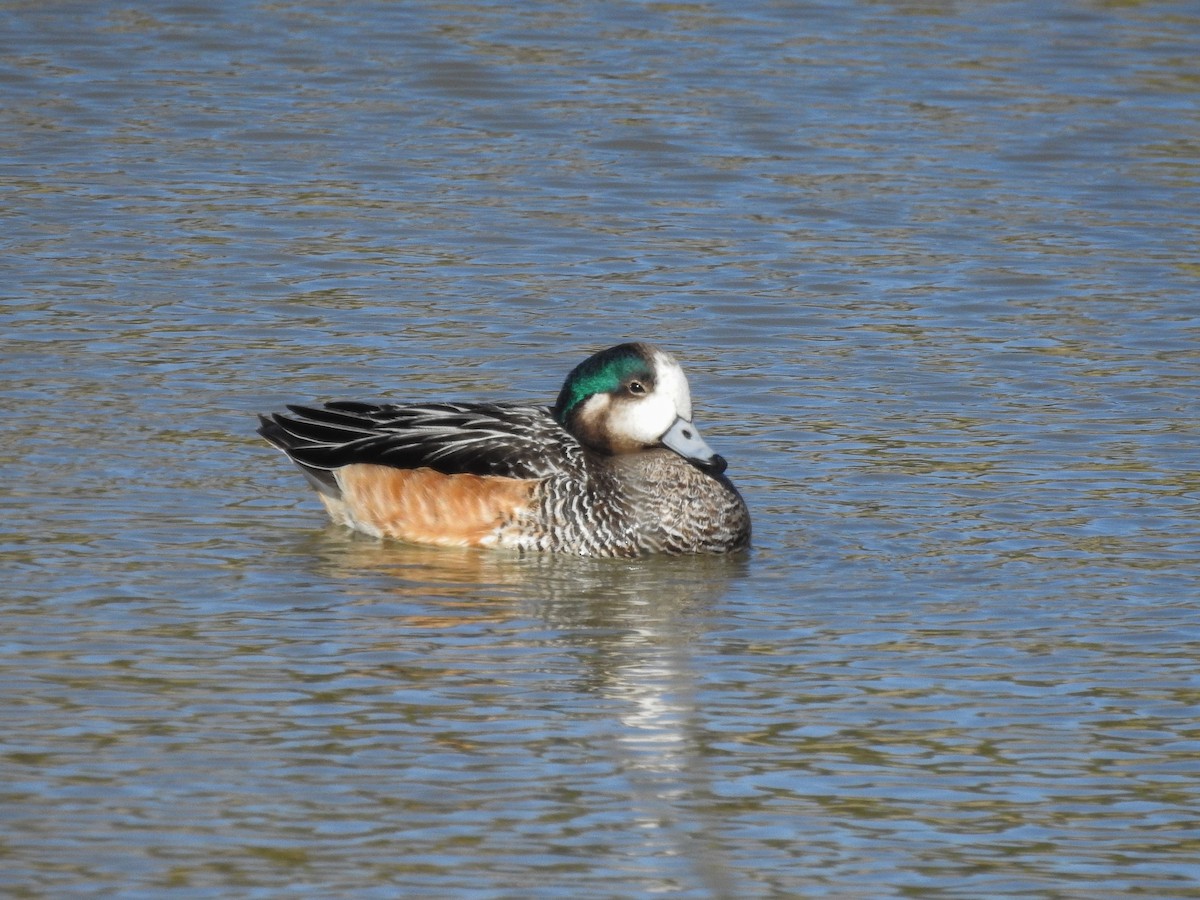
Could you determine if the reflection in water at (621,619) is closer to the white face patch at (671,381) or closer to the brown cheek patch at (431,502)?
the brown cheek patch at (431,502)

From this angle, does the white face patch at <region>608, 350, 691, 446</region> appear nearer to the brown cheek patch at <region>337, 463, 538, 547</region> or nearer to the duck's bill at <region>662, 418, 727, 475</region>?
the duck's bill at <region>662, 418, 727, 475</region>

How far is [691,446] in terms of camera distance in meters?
10.6

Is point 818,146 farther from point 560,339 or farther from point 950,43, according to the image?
point 560,339

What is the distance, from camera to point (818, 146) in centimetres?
1759

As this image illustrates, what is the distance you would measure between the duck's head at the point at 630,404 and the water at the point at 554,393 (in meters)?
0.63

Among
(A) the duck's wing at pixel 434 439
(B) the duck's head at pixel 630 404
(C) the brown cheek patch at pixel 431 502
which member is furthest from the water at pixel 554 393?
(B) the duck's head at pixel 630 404

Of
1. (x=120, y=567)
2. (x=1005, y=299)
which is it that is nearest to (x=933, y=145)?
(x=1005, y=299)

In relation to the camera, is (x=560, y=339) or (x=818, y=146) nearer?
(x=560, y=339)

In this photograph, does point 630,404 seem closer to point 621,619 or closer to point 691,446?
point 691,446

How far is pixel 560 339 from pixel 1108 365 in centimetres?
298

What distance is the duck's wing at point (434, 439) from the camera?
35.2ft

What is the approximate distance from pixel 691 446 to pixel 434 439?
1163mm

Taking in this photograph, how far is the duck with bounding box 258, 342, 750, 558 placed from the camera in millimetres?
10586

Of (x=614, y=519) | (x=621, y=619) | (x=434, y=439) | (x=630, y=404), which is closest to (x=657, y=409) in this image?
(x=630, y=404)
